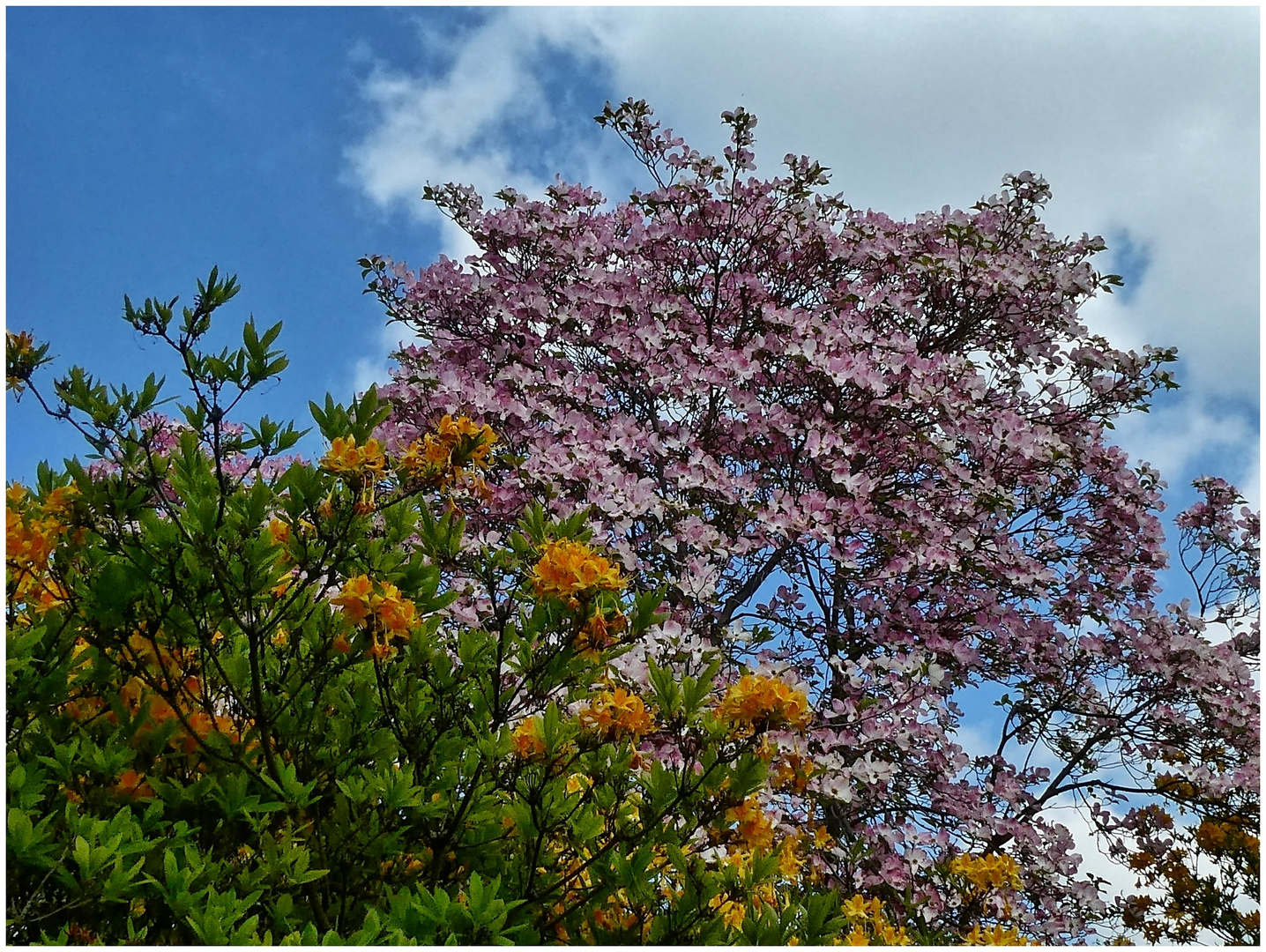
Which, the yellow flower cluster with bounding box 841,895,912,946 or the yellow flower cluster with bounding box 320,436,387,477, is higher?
the yellow flower cluster with bounding box 320,436,387,477

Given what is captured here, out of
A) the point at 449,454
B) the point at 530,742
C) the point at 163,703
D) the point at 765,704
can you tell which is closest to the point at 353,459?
the point at 449,454

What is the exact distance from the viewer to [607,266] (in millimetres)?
5000

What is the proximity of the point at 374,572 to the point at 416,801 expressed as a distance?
42 centimetres

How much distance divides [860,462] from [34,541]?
3.60 meters

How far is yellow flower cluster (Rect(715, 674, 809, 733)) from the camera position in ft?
5.25

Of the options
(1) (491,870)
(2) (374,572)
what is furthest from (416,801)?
(2) (374,572)

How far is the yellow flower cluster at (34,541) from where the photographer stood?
69.1 inches

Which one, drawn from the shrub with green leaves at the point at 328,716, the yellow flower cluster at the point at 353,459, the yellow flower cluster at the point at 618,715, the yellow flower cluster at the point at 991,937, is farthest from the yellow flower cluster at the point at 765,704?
the yellow flower cluster at the point at 991,937

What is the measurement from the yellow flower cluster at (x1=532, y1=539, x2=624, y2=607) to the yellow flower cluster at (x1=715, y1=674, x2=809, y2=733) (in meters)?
0.28

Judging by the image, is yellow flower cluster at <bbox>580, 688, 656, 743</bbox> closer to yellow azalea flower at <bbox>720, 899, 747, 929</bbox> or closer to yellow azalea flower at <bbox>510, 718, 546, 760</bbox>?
yellow azalea flower at <bbox>510, 718, 546, 760</bbox>

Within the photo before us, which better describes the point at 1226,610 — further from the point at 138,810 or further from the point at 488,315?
the point at 138,810

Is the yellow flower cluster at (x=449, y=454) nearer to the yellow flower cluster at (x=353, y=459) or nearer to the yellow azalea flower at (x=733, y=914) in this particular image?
the yellow flower cluster at (x=353, y=459)

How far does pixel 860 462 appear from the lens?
4633 millimetres

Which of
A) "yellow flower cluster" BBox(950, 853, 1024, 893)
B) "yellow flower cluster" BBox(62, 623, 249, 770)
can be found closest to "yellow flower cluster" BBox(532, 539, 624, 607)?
"yellow flower cluster" BBox(62, 623, 249, 770)
